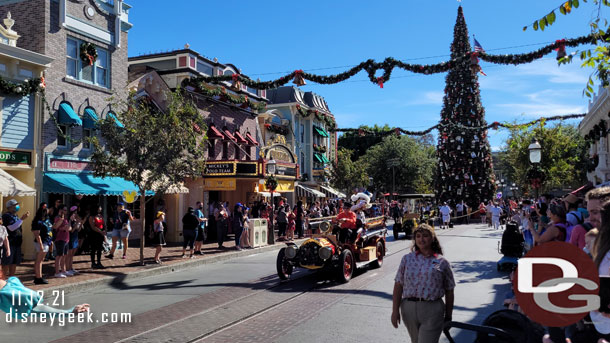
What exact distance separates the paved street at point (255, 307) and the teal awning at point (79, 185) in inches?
207

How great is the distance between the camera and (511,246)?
38.7ft

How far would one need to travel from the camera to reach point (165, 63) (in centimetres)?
2464

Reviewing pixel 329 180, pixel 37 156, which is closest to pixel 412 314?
pixel 37 156

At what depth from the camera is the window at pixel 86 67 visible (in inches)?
673

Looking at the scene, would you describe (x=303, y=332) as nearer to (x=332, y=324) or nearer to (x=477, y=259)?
(x=332, y=324)

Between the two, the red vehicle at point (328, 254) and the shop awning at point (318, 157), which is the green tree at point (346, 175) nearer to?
the shop awning at point (318, 157)

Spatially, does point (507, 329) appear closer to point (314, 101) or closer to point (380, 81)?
point (380, 81)

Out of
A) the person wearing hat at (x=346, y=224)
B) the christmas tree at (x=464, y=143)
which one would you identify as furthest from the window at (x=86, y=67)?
the christmas tree at (x=464, y=143)

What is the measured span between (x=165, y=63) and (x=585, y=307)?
24.2 meters

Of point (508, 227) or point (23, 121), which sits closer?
point (508, 227)

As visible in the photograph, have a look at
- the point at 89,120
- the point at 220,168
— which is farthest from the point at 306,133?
the point at 89,120

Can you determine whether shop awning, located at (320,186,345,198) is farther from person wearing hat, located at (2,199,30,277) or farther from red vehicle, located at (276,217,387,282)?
person wearing hat, located at (2,199,30,277)

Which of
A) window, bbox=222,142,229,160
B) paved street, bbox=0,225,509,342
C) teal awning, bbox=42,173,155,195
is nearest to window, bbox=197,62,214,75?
window, bbox=222,142,229,160

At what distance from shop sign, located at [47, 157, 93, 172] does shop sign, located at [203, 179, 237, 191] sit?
683 centimetres
